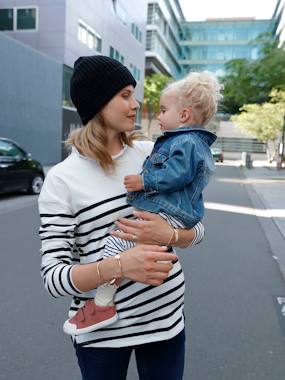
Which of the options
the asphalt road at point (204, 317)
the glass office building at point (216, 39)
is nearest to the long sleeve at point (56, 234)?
the asphalt road at point (204, 317)

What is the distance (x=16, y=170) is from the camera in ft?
38.0

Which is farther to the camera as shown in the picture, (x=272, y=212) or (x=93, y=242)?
(x=272, y=212)

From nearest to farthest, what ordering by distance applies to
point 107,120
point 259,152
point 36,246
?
point 107,120, point 36,246, point 259,152

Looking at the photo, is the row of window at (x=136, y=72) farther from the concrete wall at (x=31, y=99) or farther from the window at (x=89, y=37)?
the concrete wall at (x=31, y=99)

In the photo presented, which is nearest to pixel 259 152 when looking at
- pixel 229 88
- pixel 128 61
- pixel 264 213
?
pixel 128 61

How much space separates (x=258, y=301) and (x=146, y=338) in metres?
3.26

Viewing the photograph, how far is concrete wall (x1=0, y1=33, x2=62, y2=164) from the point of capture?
64.3 feet

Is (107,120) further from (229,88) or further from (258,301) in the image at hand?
(229,88)

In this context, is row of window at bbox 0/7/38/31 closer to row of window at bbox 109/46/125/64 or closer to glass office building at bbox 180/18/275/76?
row of window at bbox 109/46/125/64

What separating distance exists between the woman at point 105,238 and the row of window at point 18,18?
88.4ft

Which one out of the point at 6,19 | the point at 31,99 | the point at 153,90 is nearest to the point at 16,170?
the point at 31,99

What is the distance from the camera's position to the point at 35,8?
25.5m

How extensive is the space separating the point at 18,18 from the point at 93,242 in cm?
2796

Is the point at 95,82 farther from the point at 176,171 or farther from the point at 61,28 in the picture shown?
the point at 61,28
